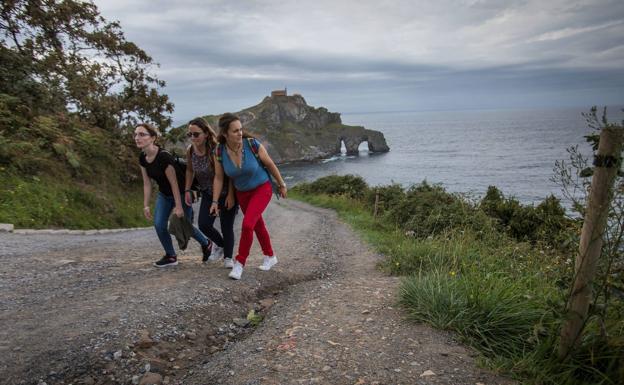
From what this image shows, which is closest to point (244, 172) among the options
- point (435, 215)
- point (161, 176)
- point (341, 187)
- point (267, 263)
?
point (161, 176)

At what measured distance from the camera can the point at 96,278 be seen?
557cm

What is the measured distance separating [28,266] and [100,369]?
3733mm

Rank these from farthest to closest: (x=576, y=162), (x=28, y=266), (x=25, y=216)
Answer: (x=25, y=216), (x=28, y=266), (x=576, y=162)

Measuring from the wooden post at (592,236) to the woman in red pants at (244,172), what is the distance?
127 inches

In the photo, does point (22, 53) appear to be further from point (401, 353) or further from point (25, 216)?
point (401, 353)

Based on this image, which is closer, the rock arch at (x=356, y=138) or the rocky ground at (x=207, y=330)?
the rocky ground at (x=207, y=330)

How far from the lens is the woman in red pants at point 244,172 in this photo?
4.89 m

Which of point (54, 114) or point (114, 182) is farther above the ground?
point (54, 114)

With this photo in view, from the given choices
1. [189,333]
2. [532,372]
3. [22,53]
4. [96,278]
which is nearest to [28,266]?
[96,278]

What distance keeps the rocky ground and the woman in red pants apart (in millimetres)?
807

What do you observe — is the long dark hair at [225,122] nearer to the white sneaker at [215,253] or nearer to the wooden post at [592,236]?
the white sneaker at [215,253]

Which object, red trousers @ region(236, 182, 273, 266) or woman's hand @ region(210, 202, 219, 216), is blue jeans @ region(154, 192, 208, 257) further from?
red trousers @ region(236, 182, 273, 266)

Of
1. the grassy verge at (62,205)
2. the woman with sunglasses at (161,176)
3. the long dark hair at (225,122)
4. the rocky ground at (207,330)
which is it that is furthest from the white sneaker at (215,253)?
the grassy verge at (62,205)

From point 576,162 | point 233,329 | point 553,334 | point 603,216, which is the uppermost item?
point 576,162
